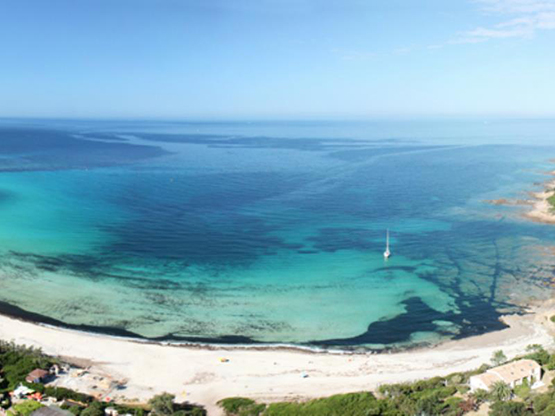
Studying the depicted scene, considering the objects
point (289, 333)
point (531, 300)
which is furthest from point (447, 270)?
point (289, 333)

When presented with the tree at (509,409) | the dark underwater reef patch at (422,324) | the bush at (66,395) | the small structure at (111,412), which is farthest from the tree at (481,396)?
the bush at (66,395)

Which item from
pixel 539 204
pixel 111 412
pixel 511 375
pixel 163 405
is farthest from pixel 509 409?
pixel 539 204

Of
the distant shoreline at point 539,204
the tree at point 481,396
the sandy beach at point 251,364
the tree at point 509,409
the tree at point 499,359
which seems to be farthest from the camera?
the distant shoreline at point 539,204

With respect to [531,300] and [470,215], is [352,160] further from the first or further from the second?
[531,300]

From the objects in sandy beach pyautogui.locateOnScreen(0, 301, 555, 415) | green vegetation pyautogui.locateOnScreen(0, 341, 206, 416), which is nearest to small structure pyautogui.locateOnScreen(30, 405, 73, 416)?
green vegetation pyautogui.locateOnScreen(0, 341, 206, 416)

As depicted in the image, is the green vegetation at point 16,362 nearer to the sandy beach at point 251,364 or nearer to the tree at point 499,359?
the sandy beach at point 251,364

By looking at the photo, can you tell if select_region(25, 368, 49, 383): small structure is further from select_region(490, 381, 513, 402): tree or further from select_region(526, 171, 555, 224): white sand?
select_region(526, 171, 555, 224): white sand
